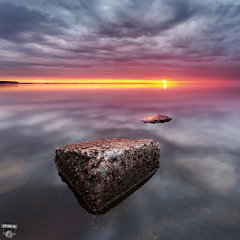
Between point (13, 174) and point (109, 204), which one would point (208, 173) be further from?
point (13, 174)

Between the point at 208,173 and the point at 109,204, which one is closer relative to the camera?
the point at 109,204

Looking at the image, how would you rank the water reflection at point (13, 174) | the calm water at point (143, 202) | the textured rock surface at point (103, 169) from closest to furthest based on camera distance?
the calm water at point (143, 202)
the textured rock surface at point (103, 169)
the water reflection at point (13, 174)

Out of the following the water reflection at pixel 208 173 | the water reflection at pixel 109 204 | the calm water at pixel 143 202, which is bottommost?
the water reflection at pixel 208 173

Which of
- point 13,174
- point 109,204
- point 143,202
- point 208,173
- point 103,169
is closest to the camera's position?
point 103,169

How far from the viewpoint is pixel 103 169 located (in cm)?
432

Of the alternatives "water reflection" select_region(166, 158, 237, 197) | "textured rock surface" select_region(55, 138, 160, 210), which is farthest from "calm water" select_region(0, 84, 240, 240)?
"textured rock surface" select_region(55, 138, 160, 210)

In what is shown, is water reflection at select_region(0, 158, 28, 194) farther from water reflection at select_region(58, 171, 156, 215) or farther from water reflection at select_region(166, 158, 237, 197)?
water reflection at select_region(166, 158, 237, 197)

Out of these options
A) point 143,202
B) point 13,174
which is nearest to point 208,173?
point 143,202

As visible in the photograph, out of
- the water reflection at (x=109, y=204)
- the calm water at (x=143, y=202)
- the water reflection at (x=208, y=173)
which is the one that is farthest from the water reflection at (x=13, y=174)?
the water reflection at (x=208, y=173)

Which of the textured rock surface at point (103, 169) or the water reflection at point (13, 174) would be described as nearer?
the textured rock surface at point (103, 169)

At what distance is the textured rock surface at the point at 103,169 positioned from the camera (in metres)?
4.29

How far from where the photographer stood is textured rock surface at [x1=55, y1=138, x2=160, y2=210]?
4.29 metres

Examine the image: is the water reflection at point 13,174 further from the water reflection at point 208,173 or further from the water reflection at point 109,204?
the water reflection at point 208,173

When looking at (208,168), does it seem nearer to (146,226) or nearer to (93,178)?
(146,226)
